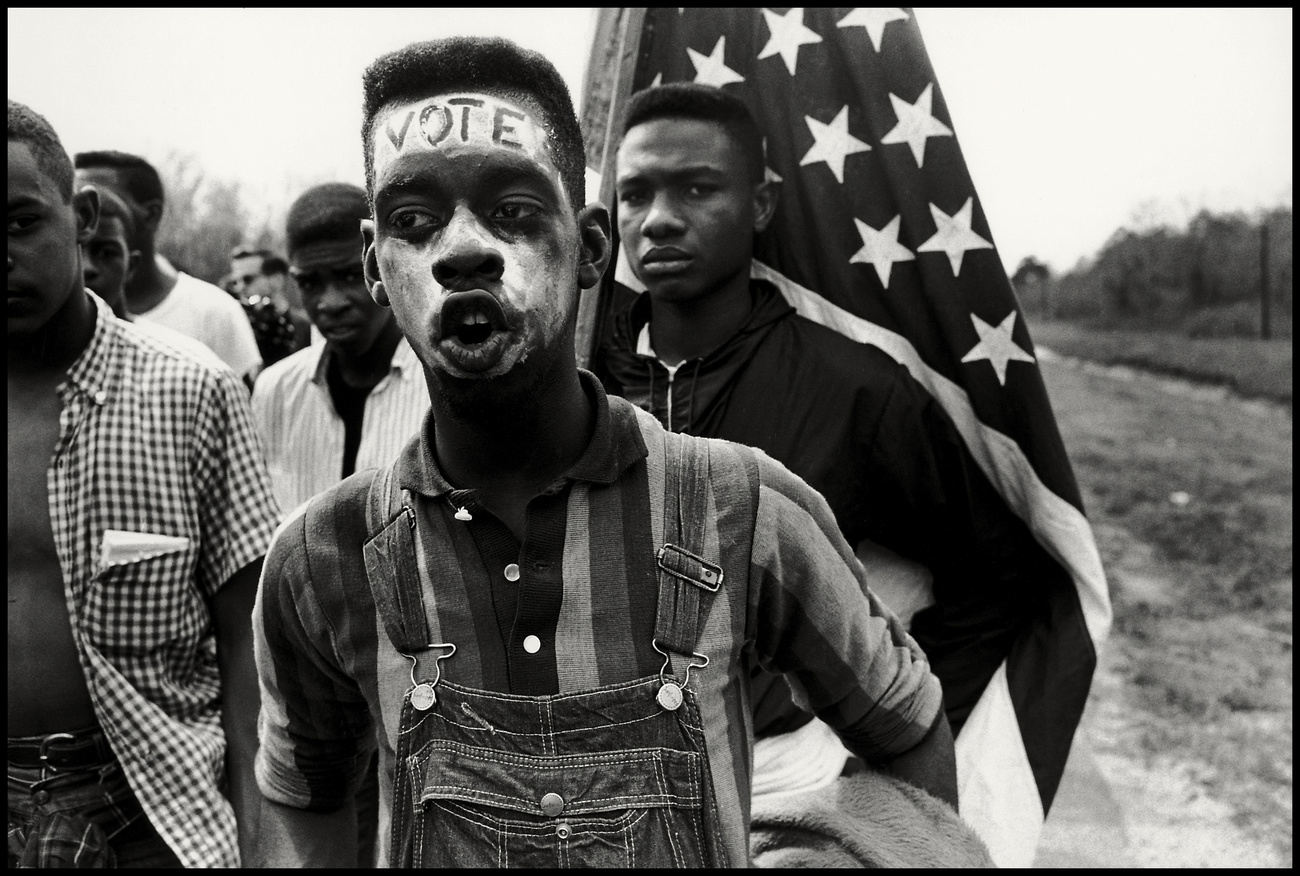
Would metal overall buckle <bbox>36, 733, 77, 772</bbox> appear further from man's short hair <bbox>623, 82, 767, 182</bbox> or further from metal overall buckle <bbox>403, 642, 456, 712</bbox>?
man's short hair <bbox>623, 82, 767, 182</bbox>

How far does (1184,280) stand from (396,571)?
23.6 ft

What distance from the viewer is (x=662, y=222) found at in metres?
2.65

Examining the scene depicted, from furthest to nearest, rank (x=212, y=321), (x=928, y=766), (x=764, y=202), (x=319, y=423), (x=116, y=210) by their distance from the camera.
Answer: (x=212, y=321) < (x=116, y=210) < (x=319, y=423) < (x=764, y=202) < (x=928, y=766)

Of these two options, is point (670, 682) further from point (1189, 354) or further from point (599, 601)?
point (1189, 354)

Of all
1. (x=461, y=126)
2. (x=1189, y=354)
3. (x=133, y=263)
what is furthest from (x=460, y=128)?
(x=1189, y=354)

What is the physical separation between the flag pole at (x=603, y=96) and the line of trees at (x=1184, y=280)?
14.1 ft

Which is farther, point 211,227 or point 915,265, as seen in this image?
point 211,227

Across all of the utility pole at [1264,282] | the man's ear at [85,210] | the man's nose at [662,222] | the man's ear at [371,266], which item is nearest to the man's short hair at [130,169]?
the man's ear at [85,210]

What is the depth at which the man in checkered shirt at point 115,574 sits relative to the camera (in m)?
2.08

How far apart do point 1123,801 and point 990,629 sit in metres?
2.29

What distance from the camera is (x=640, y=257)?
8.86ft

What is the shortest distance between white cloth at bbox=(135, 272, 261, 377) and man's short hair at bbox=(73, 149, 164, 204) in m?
0.42

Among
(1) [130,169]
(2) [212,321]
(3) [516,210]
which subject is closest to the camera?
(3) [516,210]

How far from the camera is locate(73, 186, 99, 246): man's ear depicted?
2.31 m
